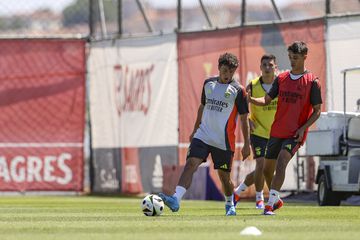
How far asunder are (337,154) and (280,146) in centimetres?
523

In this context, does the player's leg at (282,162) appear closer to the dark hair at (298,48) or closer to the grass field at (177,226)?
the grass field at (177,226)

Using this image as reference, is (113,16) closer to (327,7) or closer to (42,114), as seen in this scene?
(42,114)

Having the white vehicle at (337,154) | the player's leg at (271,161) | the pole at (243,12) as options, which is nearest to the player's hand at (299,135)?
the player's leg at (271,161)

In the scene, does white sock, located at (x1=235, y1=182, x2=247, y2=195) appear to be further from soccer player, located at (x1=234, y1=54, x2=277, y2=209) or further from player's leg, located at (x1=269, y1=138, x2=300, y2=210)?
player's leg, located at (x1=269, y1=138, x2=300, y2=210)

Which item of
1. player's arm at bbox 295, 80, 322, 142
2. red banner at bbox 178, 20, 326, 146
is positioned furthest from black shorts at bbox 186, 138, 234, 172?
red banner at bbox 178, 20, 326, 146

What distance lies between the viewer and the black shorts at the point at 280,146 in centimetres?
1450

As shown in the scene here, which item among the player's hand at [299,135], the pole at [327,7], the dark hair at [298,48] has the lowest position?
the player's hand at [299,135]

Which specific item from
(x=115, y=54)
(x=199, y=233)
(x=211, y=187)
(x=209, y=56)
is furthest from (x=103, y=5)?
(x=199, y=233)

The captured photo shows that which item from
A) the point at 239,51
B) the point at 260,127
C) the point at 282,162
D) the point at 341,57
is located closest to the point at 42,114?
the point at 239,51

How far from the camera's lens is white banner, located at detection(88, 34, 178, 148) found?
27.2 m

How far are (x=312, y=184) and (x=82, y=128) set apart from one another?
847 cm

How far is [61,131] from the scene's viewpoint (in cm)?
2930

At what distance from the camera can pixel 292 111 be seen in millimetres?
14633

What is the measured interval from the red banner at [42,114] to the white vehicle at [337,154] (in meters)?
10.1
